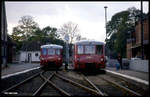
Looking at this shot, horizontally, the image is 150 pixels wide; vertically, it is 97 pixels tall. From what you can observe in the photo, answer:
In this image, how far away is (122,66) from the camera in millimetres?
31734

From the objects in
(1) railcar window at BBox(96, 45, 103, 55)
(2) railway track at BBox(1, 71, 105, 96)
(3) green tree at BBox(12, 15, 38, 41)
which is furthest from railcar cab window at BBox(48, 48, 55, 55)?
(3) green tree at BBox(12, 15, 38, 41)

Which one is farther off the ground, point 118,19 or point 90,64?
point 118,19

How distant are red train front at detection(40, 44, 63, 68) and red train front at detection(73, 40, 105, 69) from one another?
7.52m

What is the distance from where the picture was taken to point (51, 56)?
32.9 metres

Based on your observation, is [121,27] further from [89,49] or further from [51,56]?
[89,49]

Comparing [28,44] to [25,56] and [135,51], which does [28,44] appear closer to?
[25,56]

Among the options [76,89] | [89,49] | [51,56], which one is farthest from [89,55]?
[76,89]

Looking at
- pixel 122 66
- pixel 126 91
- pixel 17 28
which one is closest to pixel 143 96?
pixel 126 91

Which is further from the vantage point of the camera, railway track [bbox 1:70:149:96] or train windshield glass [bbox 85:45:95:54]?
train windshield glass [bbox 85:45:95:54]

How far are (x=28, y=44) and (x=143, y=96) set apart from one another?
259 ft

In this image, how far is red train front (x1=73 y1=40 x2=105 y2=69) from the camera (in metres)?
24.4

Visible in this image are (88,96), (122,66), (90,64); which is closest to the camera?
(88,96)

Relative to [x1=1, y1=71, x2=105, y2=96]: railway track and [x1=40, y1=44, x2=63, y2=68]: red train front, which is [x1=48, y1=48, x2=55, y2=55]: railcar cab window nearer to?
[x1=40, y1=44, x2=63, y2=68]: red train front

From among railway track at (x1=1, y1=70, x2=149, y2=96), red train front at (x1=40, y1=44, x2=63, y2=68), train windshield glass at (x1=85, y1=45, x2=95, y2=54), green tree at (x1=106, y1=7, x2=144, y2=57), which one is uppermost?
green tree at (x1=106, y1=7, x2=144, y2=57)
